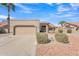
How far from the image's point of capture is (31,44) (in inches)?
329

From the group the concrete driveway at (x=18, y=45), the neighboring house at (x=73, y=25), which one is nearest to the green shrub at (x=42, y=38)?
the concrete driveway at (x=18, y=45)

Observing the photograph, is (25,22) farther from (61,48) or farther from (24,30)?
(61,48)

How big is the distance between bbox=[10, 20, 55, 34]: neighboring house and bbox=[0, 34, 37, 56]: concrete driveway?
0.26m

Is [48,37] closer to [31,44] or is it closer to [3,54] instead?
[31,44]

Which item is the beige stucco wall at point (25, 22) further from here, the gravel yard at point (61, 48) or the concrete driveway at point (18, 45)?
the gravel yard at point (61, 48)

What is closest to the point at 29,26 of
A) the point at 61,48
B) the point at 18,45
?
the point at 18,45

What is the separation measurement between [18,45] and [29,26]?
920 millimetres

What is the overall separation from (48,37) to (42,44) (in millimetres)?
397

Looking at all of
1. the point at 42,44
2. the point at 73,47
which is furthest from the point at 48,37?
the point at 73,47

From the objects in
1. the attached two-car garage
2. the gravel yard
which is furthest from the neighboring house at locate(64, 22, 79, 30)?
the attached two-car garage

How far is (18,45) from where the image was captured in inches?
327

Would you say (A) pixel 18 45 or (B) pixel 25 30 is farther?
(A) pixel 18 45

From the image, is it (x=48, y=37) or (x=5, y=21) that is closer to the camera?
(x=5, y=21)

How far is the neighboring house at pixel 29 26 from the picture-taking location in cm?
800
